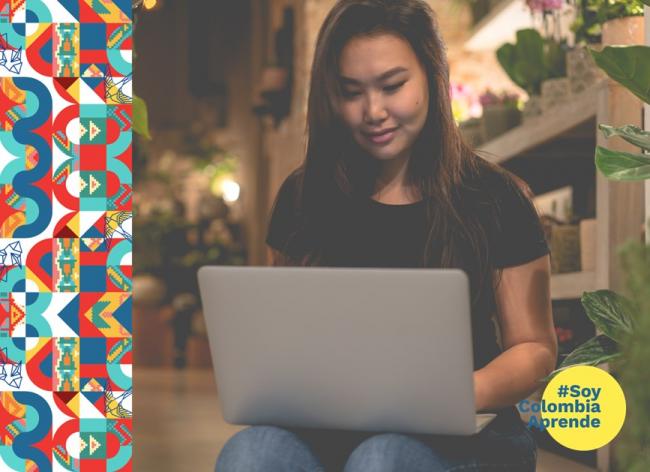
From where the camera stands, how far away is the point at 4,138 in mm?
1205

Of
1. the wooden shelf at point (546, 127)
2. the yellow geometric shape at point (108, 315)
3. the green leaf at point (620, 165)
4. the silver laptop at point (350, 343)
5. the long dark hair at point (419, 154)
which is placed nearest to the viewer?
the silver laptop at point (350, 343)

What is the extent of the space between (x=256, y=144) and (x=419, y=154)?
6.80 meters

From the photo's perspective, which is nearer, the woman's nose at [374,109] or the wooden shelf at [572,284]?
the woman's nose at [374,109]

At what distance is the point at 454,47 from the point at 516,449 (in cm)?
401

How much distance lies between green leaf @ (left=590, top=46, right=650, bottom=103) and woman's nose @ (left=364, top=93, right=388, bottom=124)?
306 millimetres

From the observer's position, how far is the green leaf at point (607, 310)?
1496 mm

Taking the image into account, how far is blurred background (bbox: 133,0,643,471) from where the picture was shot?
2609 millimetres

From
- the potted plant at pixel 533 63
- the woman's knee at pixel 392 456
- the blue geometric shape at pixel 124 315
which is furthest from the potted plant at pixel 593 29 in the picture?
the blue geometric shape at pixel 124 315

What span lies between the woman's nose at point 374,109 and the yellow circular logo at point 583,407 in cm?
46

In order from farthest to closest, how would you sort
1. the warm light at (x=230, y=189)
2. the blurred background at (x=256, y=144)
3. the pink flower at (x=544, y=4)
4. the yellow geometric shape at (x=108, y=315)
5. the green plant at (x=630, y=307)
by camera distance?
the warm light at (x=230, y=189)
the pink flower at (x=544, y=4)
the blurred background at (x=256, y=144)
the yellow geometric shape at (x=108, y=315)
the green plant at (x=630, y=307)

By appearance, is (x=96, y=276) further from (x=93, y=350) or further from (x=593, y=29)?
(x=593, y=29)

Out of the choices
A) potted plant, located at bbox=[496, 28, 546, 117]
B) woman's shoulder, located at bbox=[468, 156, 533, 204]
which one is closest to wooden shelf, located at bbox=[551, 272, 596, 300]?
potted plant, located at bbox=[496, 28, 546, 117]

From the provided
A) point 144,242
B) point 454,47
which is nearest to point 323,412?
point 454,47

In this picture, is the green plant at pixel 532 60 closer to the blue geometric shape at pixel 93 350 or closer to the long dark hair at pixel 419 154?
the long dark hair at pixel 419 154
